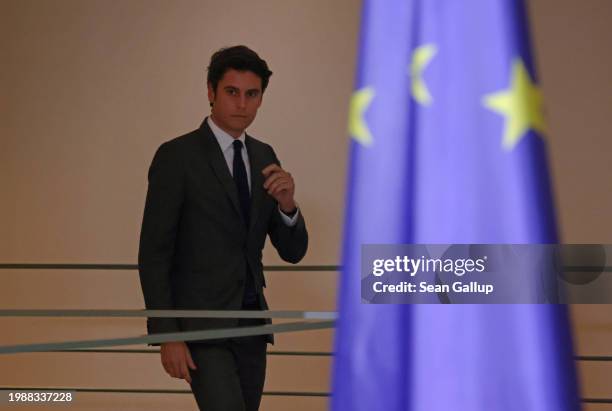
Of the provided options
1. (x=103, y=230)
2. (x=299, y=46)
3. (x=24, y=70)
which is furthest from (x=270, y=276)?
(x=24, y=70)

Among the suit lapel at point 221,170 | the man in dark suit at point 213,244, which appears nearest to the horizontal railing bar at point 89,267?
the man in dark suit at point 213,244

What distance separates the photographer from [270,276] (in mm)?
1559

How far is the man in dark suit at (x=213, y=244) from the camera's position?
1312mm

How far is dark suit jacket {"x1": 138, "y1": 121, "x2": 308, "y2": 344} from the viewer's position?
132 cm

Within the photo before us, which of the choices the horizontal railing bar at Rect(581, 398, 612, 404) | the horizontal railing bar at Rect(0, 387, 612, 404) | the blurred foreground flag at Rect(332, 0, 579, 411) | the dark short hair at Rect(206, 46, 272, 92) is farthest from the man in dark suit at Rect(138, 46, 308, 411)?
the horizontal railing bar at Rect(581, 398, 612, 404)

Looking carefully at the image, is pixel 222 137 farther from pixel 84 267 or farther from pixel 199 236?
pixel 84 267

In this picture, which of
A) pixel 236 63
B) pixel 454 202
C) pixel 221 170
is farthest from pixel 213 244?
pixel 454 202

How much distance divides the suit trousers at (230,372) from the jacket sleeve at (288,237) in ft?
0.55

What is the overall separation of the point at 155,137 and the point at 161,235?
0.34m

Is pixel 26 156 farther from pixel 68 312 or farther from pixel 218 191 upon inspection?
pixel 218 191

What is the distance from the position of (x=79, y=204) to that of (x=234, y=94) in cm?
41

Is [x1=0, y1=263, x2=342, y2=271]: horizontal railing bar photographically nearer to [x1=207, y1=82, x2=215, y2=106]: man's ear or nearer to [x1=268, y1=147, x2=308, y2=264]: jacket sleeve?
[x1=268, y1=147, x2=308, y2=264]: jacket sleeve

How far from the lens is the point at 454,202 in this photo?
0.84 metres

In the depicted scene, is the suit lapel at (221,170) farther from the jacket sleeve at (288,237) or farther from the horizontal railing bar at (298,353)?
the horizontal railing bar at (298,353)
